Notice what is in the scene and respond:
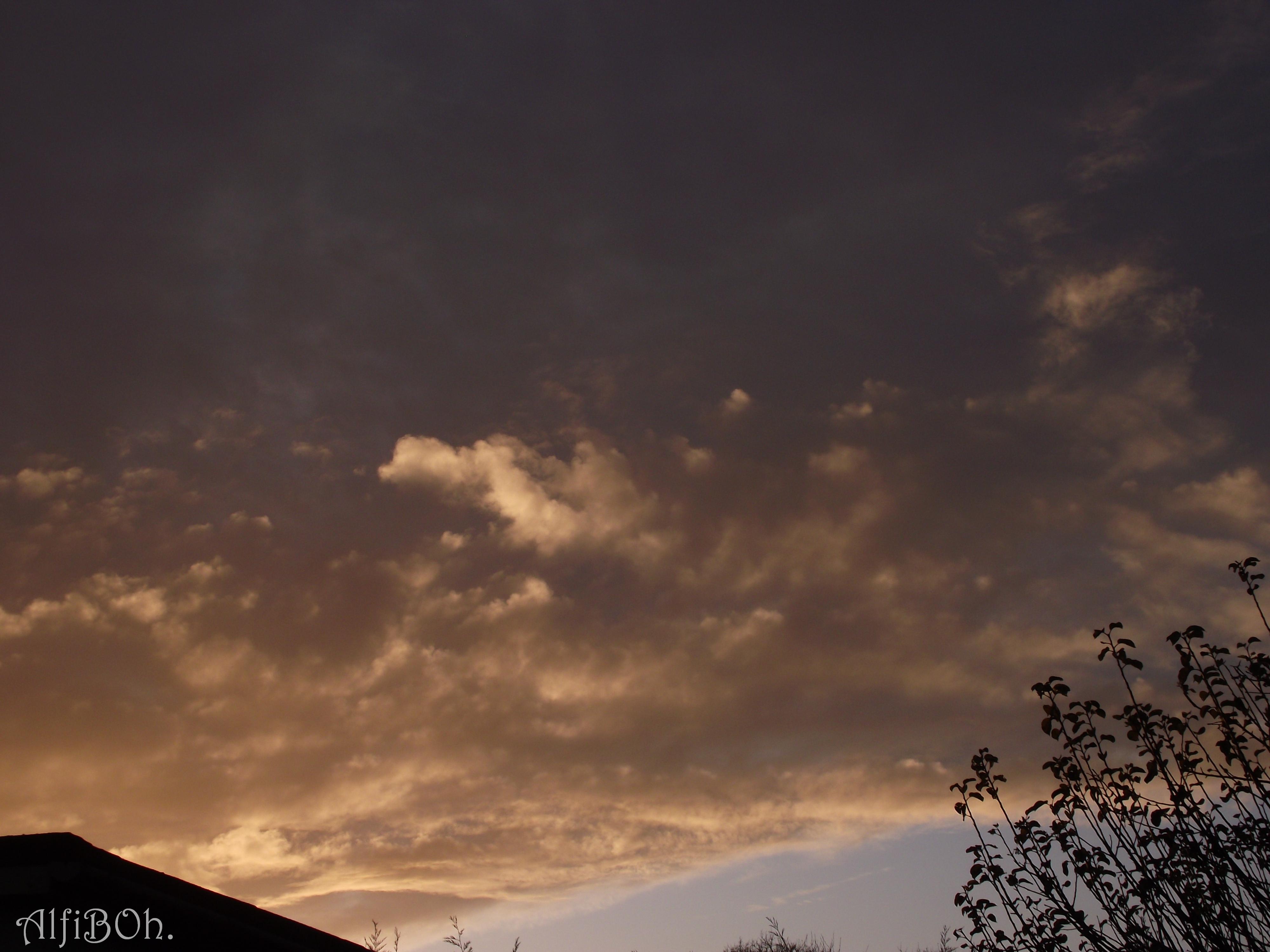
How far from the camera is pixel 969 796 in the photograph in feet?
41.5

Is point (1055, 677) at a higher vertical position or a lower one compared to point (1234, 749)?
higher

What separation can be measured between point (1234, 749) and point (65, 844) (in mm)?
13876

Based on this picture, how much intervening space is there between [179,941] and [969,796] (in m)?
10.8

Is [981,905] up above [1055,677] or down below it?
below

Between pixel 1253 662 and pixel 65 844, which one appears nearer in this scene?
pixel 65 844

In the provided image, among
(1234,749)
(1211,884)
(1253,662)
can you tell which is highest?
(1253,662)

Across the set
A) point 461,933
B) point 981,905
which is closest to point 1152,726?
point 981,905

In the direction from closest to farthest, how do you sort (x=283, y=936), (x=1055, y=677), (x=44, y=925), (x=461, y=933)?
(x=44, y=925) < (x=283, y=936) < (x=1055, y=677) < (x=461, y=933)

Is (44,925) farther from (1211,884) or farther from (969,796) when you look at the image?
(1211,884)

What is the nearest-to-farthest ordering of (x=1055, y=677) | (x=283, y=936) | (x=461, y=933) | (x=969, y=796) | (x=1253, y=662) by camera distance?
1. (x=283, y=936)
2. (x=1253, y=662)
3. (x=1055, y=677)
4. (x=969, y=796)
5. (x=461, y=933)

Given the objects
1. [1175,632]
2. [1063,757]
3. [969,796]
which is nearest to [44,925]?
[969,796]

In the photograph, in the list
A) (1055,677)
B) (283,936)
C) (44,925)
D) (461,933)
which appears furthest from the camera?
(461,933)

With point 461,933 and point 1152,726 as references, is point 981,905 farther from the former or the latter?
point 461,933

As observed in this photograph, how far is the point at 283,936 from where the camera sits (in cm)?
845
